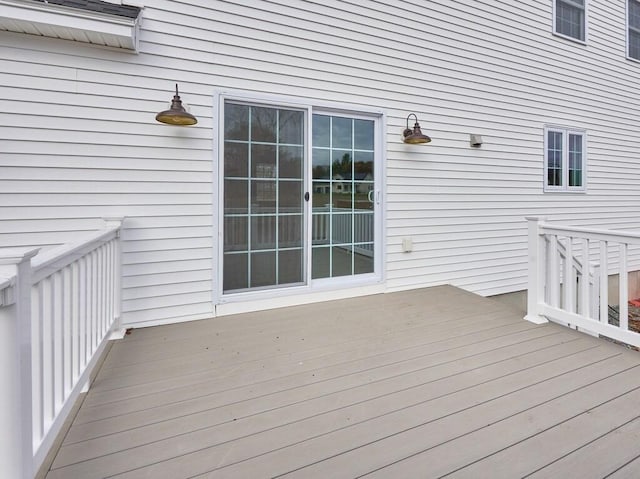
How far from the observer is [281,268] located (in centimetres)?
353

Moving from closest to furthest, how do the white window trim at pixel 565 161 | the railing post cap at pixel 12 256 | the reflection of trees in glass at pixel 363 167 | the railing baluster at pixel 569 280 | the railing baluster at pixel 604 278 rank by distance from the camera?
the railing post cap at pixel 12 256 → the railing baluster at pixel 604 278 → the railing baluster at pixel 569 280 → the reflection of trees in glass at pixel 363 167 → the white window trim at pixel 565 161

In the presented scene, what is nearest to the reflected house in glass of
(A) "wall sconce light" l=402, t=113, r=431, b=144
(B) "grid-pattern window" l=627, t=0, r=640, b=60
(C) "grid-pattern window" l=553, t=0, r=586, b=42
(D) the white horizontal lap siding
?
(D) the white horizontal lap siding

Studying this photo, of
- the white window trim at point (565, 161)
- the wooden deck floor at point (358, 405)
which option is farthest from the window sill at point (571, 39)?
the wooden deck floor at point (358, 405)

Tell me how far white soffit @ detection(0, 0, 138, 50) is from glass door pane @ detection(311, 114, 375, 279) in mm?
1727

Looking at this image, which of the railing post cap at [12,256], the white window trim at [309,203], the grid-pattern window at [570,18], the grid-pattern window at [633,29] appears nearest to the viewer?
the railing post cap at [12,256]

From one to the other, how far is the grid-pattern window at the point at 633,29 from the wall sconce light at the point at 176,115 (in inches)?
300

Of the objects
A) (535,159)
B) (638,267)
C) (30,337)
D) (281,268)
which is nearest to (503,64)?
(535,159)

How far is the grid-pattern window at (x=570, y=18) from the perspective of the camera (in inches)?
218

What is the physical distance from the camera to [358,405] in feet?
6.12

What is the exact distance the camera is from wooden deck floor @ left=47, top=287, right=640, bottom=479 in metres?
1.46

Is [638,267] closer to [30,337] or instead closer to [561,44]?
[561,44]

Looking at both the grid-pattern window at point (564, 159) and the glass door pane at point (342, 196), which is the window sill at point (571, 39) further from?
the glass door pane at point (342, 196)

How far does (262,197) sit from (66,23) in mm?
1854

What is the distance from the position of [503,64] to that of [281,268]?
4.11 meters
